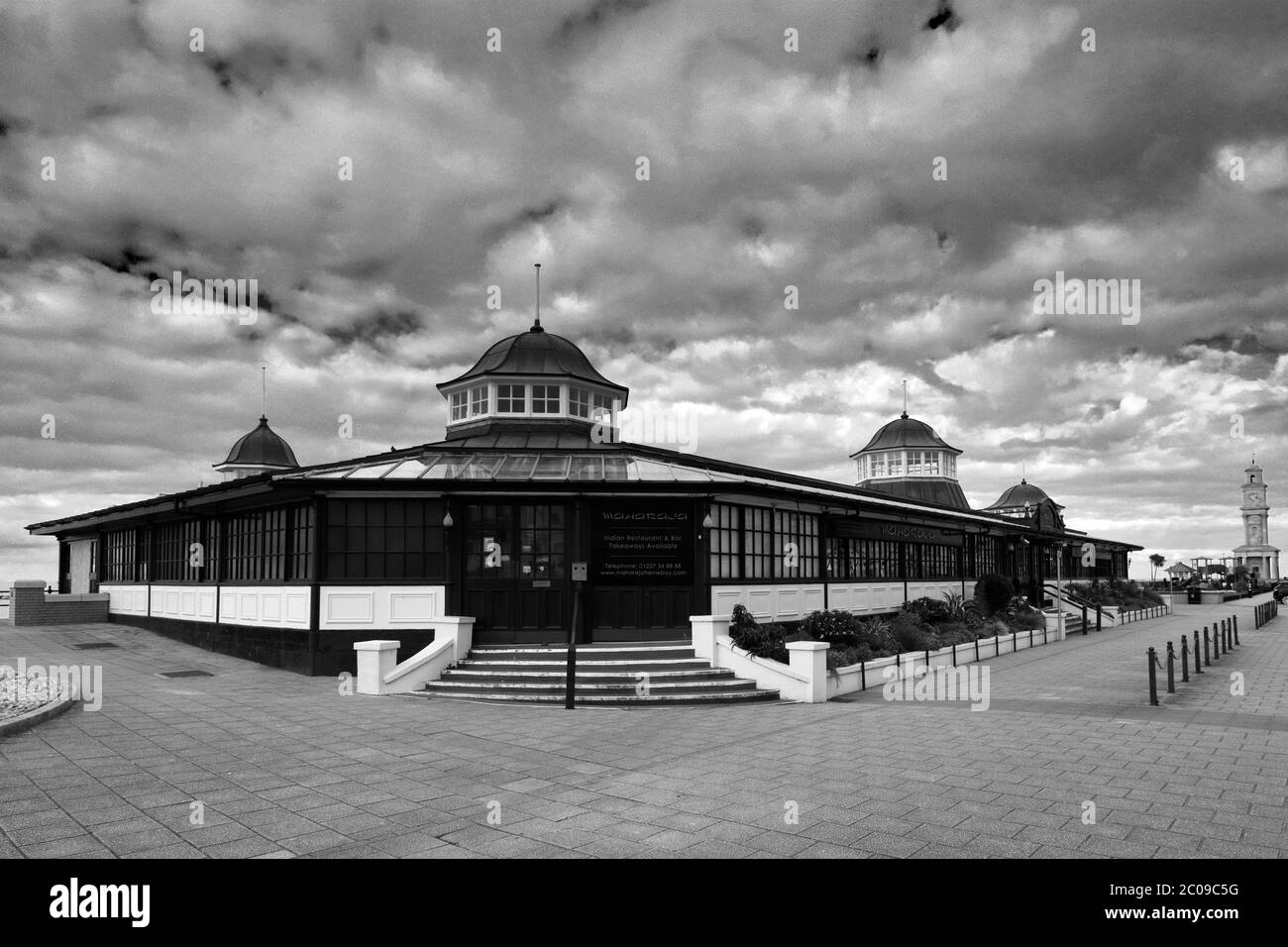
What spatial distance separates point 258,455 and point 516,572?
111ft

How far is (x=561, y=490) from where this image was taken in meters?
15.8

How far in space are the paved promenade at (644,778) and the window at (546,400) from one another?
371 inches

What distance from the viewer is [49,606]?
1047 inches

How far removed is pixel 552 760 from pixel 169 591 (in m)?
17.8

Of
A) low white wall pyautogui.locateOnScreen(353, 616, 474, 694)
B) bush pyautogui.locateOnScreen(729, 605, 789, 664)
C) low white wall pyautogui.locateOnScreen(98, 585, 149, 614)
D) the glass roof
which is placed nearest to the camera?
low white wall pyautogui.locateOnScreen(353, 616, 474, 694)

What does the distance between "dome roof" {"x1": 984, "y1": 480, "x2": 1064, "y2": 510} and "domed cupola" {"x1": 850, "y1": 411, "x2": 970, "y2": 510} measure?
44.8ft

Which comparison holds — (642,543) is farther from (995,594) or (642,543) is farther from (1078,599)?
(1078,599)

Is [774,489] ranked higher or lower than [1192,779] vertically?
higher

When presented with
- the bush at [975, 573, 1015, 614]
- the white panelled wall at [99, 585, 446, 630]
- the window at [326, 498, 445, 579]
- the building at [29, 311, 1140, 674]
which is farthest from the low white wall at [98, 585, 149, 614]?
the bush at [975, 573, 1015, 614]

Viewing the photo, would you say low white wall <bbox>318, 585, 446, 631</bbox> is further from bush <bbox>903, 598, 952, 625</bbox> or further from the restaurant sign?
bush <bbox>903, 598, 952, 625</bbox>

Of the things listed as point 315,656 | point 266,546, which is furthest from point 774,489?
point 266,546

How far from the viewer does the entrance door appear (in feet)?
51.9
